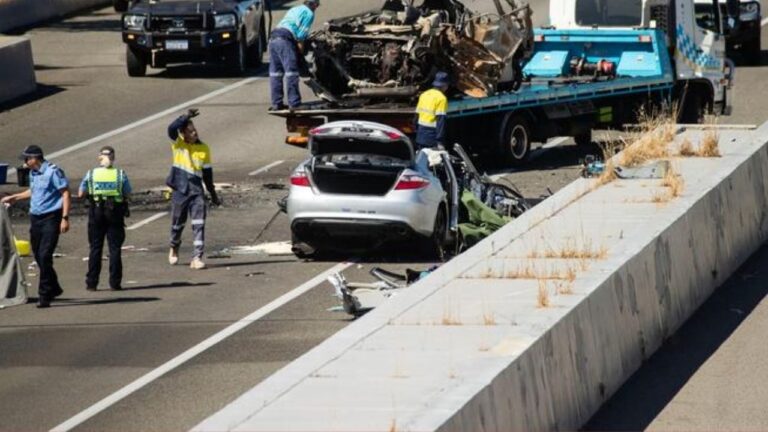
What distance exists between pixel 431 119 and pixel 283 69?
11.0 feet

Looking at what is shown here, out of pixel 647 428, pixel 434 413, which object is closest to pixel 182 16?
pixel 647 428

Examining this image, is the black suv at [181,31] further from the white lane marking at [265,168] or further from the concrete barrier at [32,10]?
the white lane marking at [265,168]

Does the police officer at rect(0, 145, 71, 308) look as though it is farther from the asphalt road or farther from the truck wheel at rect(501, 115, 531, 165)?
the truck wheel at rect(501, 115, 531, 165)

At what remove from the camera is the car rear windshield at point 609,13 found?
2976 cm

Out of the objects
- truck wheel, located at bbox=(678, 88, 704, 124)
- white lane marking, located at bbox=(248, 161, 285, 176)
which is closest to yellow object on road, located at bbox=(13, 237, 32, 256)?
white lane marking, located at bbox=(248, 161, 285, 176)

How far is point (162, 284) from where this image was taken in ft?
63.5

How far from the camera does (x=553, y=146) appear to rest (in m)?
30.3

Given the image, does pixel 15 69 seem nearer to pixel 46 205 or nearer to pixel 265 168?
pixel 265 168

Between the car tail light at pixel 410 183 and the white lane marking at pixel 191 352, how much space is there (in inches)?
43.0

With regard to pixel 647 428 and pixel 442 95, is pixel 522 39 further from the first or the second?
pixel 647 428

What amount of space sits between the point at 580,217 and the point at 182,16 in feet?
67.1

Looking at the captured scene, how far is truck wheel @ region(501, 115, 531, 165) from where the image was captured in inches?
1049

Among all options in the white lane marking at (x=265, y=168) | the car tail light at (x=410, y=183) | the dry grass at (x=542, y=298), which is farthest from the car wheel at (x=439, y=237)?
the white lane marking at (x=265, y=168)

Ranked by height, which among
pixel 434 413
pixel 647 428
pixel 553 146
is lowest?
pixel 553 146
